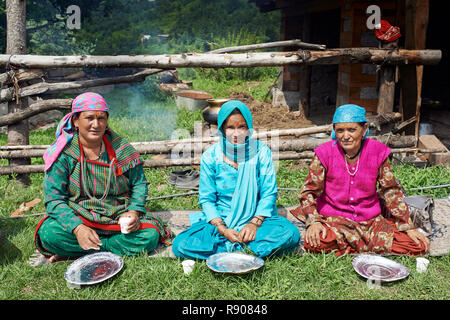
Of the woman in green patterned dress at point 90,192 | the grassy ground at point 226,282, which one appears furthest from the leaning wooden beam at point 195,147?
the grassy ground at point 226,282

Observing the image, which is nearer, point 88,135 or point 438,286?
point 438,286

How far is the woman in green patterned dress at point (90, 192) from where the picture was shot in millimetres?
3283

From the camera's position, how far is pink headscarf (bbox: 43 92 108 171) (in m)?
3.22

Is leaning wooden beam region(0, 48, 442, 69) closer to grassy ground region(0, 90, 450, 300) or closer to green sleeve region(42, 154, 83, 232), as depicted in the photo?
green sleeve region(42, 154, 83, 232)

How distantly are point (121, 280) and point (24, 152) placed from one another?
289 cm

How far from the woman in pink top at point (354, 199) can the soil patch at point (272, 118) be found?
5195mm

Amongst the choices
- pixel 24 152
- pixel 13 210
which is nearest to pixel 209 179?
pixel 13 210

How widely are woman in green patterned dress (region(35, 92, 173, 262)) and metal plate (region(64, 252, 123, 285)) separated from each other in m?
0.09

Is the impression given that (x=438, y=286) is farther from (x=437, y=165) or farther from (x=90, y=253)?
(x=437, y=165)

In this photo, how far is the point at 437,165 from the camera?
5.65 meters

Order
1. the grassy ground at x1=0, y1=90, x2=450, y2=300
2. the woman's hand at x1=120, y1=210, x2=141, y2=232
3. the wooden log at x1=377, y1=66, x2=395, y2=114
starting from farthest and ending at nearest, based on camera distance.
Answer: the wooden log at x1=377, y1=66, x2=395, y2=114, the woman's hand at x1=120, y1=210, x2=141, y2=232, the grassy ground at x1=0, y1=90, x2=450, y2=300

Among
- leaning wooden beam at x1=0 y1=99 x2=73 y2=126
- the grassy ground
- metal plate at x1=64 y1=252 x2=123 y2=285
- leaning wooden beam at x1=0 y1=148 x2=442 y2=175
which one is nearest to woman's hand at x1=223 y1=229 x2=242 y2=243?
the grassy ground

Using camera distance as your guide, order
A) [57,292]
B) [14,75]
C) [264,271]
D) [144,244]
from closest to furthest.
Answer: [57,292]
[264,271]
[144,244]
[14,75]

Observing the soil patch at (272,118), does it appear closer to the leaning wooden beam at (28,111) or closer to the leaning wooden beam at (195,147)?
the leaning wooden beam at (195,147)
